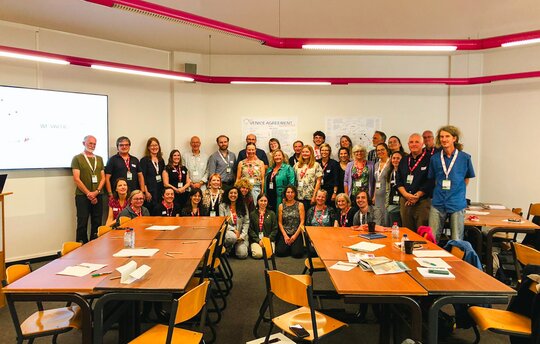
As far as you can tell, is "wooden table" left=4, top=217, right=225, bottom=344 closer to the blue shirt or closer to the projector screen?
the blue shirt

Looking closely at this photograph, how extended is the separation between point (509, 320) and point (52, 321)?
3.24 metres

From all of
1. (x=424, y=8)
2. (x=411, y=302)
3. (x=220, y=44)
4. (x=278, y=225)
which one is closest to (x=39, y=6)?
(x=220, y=44)

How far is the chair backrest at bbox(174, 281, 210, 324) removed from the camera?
82.6 inches

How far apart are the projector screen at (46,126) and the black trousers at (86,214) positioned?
0.66 metres

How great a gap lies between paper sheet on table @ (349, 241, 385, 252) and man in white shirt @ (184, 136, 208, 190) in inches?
150

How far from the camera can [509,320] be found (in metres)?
2.59

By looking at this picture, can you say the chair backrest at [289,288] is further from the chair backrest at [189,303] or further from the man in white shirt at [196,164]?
the man in white shirt at [196,164]

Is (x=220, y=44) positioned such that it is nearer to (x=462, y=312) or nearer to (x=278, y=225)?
(x=278, y=225)

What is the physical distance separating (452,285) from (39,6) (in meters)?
5.51

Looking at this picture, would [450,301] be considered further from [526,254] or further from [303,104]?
[303,104]

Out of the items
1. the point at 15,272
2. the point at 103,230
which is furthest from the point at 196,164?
the point at 15,272

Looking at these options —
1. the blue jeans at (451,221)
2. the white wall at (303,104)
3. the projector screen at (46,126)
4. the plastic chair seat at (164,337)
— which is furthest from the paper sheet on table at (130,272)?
the white wall at (303,104)

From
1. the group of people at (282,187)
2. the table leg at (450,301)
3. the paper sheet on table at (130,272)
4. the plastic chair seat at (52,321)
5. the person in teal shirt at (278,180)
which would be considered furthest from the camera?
the person in teal shirt at (278,180)

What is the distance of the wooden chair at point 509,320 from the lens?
233cm
